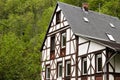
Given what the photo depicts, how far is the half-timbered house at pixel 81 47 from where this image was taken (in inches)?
818

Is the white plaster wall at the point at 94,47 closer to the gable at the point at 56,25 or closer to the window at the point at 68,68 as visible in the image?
the window at the point at 68,68

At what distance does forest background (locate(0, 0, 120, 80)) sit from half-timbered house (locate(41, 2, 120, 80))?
87.7 inches

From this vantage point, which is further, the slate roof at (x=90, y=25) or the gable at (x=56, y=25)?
the gable at (x=56, y=25)

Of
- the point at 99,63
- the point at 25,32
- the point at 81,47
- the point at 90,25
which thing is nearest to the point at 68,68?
the point at 81,47

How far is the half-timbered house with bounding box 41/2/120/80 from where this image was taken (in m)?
20.8

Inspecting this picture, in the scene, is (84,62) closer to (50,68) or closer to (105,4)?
(50,68)

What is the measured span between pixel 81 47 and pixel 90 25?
11.7 feet

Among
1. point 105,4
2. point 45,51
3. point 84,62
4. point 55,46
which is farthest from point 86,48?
point 105,4

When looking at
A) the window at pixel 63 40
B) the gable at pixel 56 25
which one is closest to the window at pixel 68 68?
the window at pixel 63 40

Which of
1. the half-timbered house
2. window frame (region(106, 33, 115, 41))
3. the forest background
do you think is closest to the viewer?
the forest background

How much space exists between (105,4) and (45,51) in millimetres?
17579

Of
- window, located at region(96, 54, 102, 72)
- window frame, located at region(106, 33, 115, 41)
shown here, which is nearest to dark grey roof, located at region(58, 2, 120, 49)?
Answer: window frame, located at region(106, 33, 115, 41)

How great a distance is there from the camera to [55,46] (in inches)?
1077

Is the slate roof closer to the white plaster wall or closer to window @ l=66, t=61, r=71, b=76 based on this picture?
the white plaster wall
